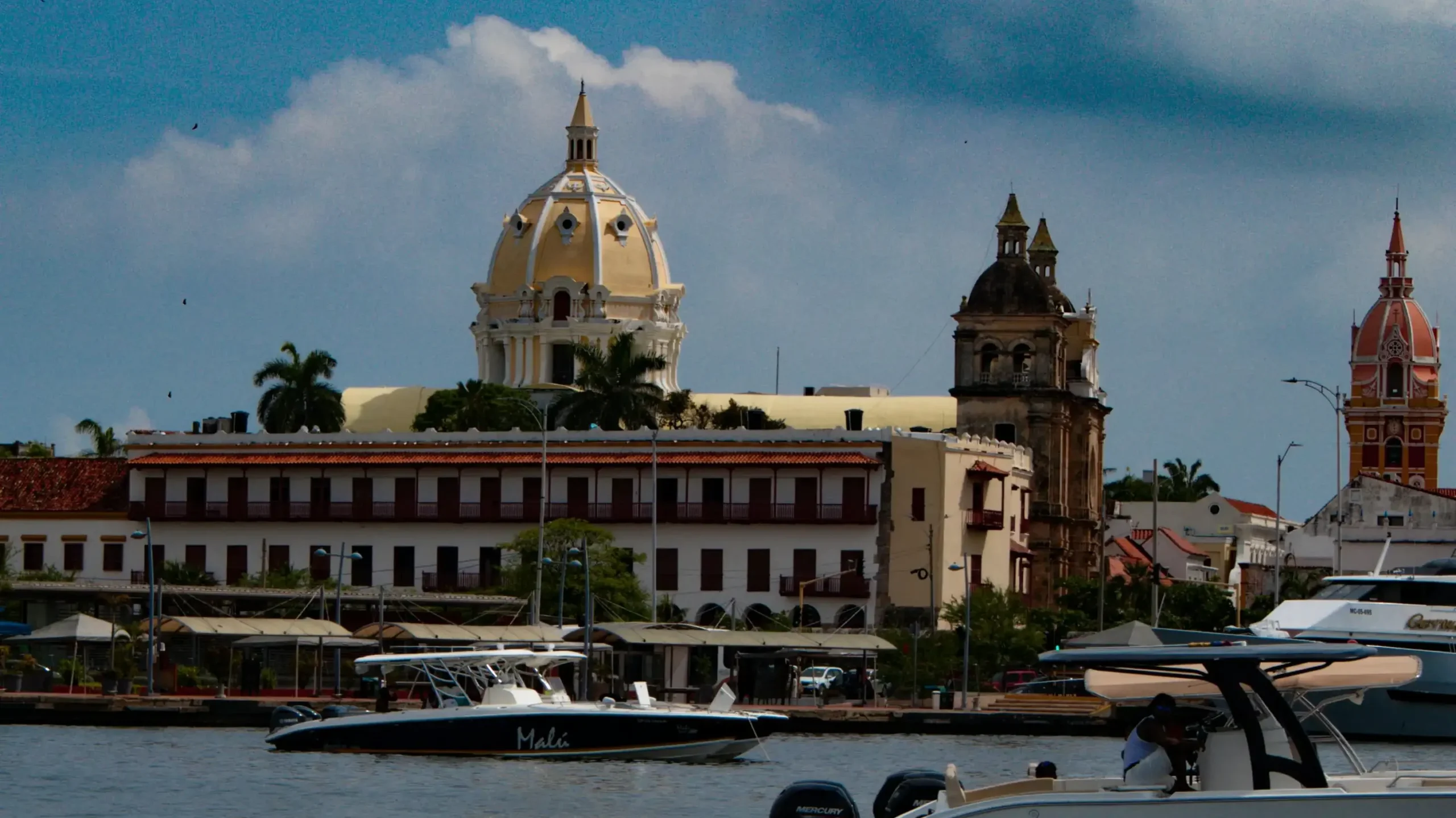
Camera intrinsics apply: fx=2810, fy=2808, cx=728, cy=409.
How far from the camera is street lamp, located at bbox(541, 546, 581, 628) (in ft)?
267

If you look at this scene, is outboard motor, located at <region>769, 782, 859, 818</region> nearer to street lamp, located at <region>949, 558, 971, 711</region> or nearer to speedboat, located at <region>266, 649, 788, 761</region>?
speedboat, located at <region>266, 649, 788, 761</region>

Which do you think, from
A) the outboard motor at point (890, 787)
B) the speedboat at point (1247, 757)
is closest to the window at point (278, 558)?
the outboard motor at point (890, 787)

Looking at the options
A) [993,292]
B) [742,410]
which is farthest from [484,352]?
[993,292]

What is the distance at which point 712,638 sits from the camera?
74.8 metres

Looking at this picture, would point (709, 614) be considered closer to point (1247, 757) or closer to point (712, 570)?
point (712, 570)

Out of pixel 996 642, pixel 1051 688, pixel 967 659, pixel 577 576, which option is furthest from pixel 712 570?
pixel 967 659

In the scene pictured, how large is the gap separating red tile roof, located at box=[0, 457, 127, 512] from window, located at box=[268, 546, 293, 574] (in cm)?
587

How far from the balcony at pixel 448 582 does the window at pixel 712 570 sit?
6.43 metres

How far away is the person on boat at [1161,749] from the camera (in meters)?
24.9

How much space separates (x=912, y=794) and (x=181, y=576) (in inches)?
2600

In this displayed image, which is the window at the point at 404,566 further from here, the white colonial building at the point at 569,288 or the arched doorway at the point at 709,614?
the white colonial building at the point at 569,288

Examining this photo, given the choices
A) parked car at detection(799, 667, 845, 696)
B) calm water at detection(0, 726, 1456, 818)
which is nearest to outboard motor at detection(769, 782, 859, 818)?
calm water at detection(0, 726, 1456, 818)

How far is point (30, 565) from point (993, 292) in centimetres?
3877

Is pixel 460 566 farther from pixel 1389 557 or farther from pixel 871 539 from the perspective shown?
pixel 1389 557
